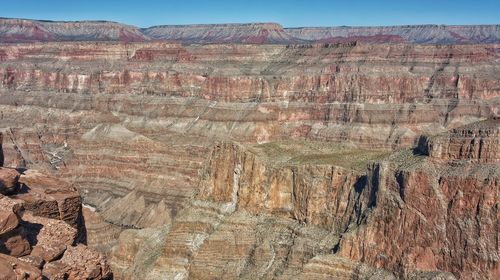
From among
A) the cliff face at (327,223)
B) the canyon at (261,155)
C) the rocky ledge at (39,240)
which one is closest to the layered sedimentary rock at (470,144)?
the canyon at (261,155)

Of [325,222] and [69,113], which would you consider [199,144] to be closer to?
[69,113]

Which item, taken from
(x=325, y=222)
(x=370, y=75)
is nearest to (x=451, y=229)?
(x=325, y=222)

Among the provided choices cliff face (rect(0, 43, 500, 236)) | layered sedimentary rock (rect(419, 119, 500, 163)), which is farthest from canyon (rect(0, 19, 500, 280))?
cliff face (rect(0, 43, 500, 236))

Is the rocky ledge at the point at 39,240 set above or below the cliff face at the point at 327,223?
above

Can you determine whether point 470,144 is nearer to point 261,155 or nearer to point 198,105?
point 261,155

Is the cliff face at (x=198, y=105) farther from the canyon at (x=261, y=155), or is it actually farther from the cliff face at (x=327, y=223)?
the cliff face at (x=327, y=223)

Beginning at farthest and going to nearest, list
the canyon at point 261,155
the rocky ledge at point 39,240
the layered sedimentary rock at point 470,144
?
the layered sedimentary rock at point 470,144 → the canyon at point 261,155 → the rocky ledge at point 39,240

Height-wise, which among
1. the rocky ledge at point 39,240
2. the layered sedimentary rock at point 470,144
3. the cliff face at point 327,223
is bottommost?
the cliff face at point 327,223
